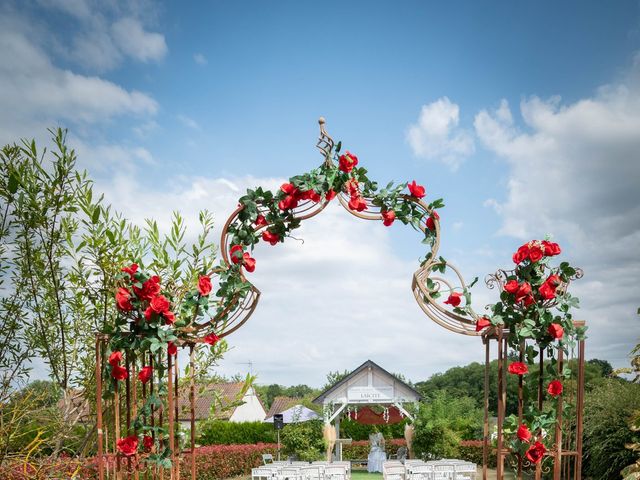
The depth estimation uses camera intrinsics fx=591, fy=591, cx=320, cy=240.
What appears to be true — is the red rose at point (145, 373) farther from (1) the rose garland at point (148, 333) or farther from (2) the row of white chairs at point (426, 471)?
(2) the row of white chairs at point (426, 471)

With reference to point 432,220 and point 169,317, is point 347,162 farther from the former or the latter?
point 169,317

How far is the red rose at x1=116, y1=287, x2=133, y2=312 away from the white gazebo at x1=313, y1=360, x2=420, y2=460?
13.1 m

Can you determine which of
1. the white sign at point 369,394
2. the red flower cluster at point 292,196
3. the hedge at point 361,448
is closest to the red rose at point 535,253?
the red flower cluster at point 292,196

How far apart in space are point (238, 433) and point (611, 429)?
12.0 m

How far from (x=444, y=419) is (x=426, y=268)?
37.0 ft

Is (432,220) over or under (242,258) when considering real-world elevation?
over

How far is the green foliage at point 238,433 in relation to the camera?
1825 cm

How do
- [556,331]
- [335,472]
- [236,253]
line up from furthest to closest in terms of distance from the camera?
1. [335,472]
2. [236,253]
3. [556,331]

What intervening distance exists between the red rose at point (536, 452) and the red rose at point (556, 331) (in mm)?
730

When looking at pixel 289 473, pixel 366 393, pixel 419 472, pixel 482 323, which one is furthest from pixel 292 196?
pixel 366 393

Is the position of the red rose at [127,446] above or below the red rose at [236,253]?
below

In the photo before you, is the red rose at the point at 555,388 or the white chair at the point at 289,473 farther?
the white chair at the point at 289,473

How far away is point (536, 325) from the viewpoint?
3975 millimetres

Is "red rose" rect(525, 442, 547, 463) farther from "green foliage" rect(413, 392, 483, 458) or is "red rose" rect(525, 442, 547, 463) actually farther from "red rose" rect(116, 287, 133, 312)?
"green foliage" rect(413, 392, 483, 458)
